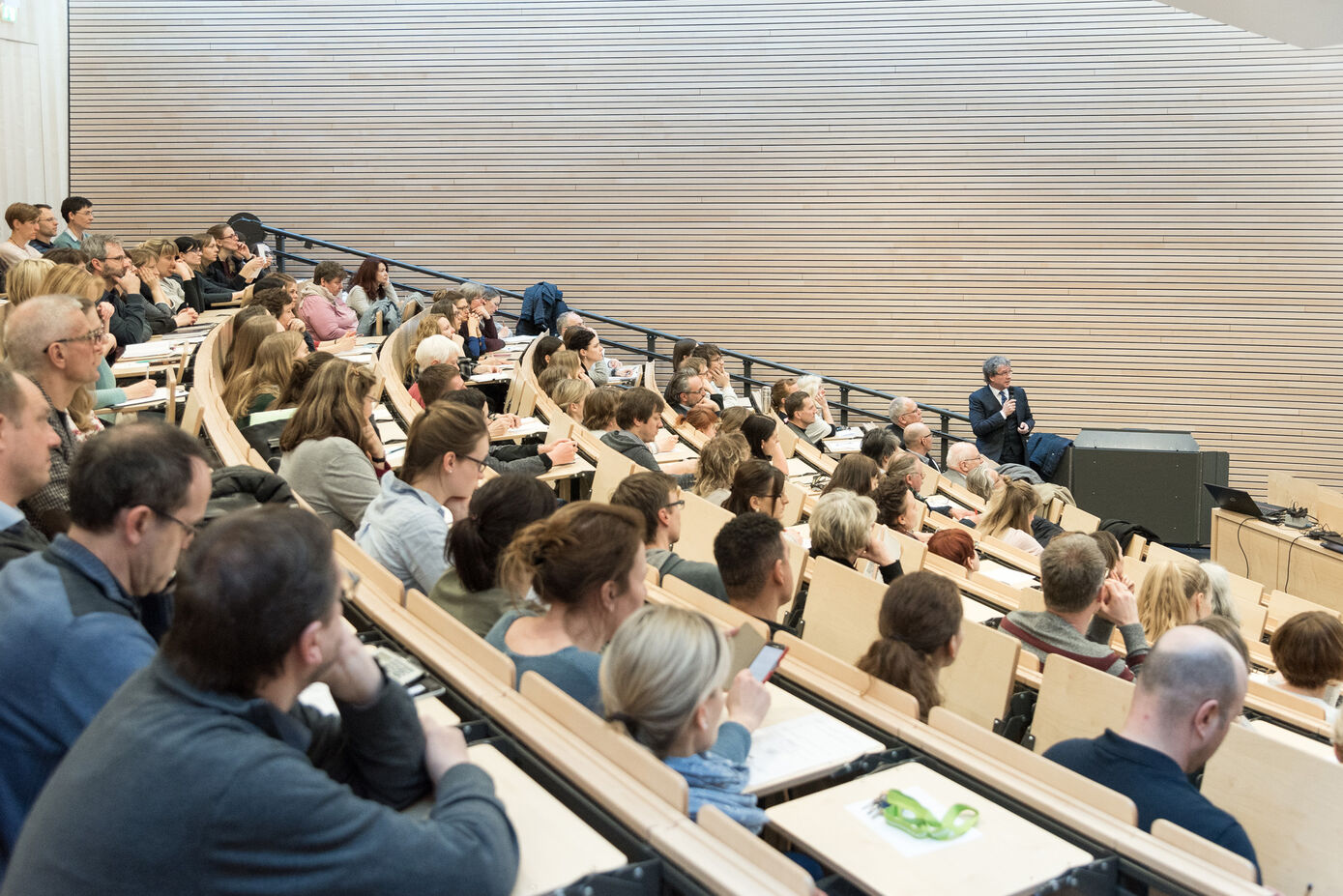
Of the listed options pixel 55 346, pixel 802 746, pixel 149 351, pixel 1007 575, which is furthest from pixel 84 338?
pixel 1007 575

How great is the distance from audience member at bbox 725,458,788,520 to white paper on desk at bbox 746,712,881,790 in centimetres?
215

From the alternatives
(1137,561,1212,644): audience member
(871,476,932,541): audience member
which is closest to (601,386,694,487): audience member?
(871,476,932,541): audience member

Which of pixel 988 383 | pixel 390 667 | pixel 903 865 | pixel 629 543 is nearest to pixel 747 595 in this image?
pixel 629 543

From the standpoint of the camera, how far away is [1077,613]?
3.31m

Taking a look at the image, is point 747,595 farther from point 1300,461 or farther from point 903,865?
point 1300,461

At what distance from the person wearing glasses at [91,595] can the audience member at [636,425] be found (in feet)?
11.8

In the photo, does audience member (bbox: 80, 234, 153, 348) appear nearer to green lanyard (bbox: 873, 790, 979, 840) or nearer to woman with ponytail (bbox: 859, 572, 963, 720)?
woman with ponytail (bbox: 859, 572, 963, 720)

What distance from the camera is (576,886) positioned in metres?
1.50

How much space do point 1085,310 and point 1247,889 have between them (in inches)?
353

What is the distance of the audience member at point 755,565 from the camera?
2.98 meters

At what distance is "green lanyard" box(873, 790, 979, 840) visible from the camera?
69.6 inches

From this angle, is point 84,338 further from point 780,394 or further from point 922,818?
point 780,394

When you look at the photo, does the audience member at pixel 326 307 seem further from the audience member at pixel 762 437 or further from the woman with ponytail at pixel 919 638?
the woman with ponytail at pixel 919 638

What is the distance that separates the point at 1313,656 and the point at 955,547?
133 cm
